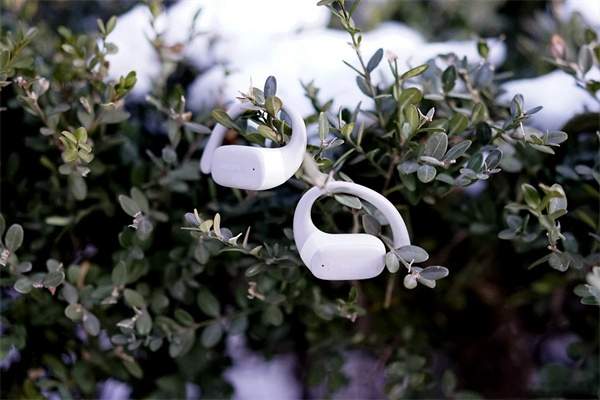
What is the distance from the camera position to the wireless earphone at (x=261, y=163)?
0.52m

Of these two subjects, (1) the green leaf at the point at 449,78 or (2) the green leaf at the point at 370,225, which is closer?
(2) the green leaf at the point at 370,225

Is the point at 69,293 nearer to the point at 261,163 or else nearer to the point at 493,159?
the point at 261,163

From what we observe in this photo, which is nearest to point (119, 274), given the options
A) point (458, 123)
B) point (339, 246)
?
point (339, 246)

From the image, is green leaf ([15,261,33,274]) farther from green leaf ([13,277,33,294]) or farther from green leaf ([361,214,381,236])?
green leaf ([361,214,381,236])

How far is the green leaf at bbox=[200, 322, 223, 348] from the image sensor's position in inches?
28.1

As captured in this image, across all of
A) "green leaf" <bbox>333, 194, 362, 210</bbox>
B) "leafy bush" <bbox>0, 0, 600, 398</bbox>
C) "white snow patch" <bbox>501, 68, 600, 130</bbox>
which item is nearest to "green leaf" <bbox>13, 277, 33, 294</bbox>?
"leafy bush" <bbox>0, 0, 600, 398</bbox>

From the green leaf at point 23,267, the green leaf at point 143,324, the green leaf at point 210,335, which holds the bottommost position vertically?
the green leaf at point 210,335

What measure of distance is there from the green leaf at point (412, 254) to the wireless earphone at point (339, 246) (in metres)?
0.02

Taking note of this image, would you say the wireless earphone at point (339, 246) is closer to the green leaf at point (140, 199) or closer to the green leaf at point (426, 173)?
the green leaf at point (426, 173)

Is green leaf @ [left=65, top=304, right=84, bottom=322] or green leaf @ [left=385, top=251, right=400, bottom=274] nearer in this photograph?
green leaf @ [left=385, top=251, right=400, bottom=274]

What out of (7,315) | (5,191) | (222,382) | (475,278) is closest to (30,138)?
(5,191)

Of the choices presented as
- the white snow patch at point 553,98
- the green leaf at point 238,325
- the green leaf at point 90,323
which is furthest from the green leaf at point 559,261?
the green leaf at point 90,323

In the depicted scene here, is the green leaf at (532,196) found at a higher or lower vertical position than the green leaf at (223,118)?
lower

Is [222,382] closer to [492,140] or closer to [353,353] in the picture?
[353,353]
